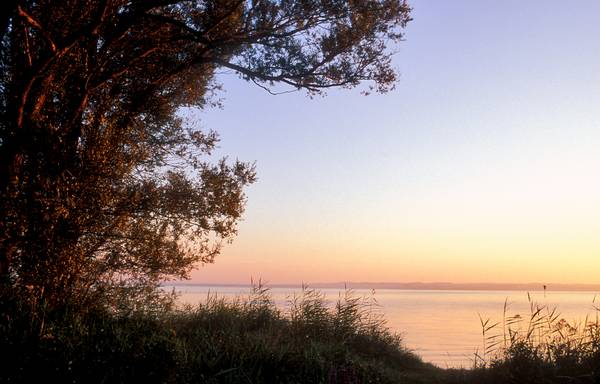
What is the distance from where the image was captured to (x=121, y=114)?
45.3ft

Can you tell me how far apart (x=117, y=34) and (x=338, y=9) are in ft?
17.9

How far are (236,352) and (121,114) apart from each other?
6776mm

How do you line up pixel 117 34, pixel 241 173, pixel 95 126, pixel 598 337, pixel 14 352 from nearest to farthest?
pixel 14 352 < pixel 598 337 < pixel 95 126 < pixel 117 34 < pixel 241 173

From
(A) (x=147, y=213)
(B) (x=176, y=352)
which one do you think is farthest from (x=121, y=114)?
(B) (x=176, y=352)

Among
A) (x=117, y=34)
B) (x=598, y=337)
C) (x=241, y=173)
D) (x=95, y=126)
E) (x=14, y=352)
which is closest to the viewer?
(x=14, y=352)

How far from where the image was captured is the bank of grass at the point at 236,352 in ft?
28.6

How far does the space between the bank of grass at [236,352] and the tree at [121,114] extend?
138 cm

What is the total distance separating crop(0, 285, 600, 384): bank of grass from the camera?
871 cm

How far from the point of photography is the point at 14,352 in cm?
897

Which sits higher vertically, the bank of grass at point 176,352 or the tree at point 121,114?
the tree at point 121,114

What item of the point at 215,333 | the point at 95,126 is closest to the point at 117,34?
the point at 95,126

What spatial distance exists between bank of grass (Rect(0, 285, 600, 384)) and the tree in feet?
4.52

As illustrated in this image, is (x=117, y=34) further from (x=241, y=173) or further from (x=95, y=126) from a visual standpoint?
(x=241, y=173)

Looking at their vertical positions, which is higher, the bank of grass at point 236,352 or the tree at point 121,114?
the tree at point 121,114
